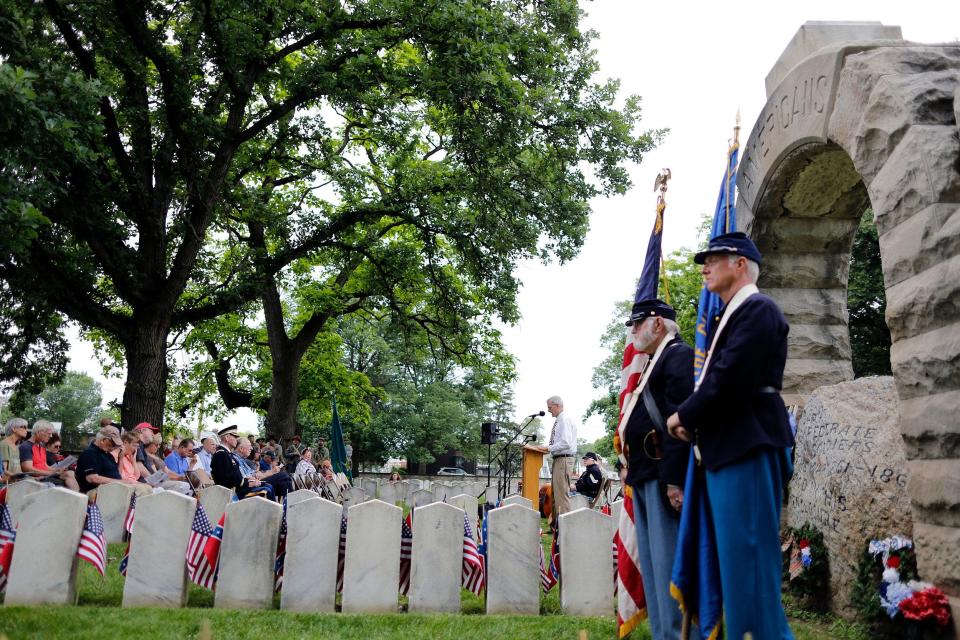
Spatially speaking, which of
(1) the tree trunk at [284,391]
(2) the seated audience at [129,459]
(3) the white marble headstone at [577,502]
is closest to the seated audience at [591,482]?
(3) the white marble headstone at [577,502]

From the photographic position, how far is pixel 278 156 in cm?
1648

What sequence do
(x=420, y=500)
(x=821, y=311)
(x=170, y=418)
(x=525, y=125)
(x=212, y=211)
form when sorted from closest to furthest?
1. (x=821, y=311)
2. (x=420, y=500)
3. (x=525, y=125)
4. (x=212, y=211)
5. (x=170, y=418)

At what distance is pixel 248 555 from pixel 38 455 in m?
6.20

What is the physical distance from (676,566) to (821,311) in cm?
374

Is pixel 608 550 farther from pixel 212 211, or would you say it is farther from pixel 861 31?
pixel 212 211

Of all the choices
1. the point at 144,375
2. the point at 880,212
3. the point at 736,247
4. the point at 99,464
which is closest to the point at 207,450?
the point at 144,375

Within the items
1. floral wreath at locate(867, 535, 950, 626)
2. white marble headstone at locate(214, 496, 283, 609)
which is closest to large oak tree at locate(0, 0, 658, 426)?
white marble headstone at locate(214, 496, 283, 609)

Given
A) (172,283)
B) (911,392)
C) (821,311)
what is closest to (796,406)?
(821,311)

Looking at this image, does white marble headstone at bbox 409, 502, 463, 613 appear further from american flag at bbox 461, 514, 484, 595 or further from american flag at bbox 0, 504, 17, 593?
american flag at bbox 0, 504, 17, 593

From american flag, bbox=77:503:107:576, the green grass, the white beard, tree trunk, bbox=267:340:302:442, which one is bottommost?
the green grass

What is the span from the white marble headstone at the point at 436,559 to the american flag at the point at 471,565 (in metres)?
0.13

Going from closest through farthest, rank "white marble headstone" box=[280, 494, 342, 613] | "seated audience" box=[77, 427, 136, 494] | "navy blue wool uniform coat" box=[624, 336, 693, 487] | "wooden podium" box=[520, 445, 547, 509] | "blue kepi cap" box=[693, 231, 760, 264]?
"blue kepi cap" box=[693, 231, 760, 264]
"navy blue wool uniform coat" box=[624, 336, 693, 487]
"white marble headstone" box=[280, 494, 342, 613]
"seated audience" box=[77, 427, 136, 494]
"wooden podium" box=[520, 445, 547, 509]

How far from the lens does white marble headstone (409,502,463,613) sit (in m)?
5.61

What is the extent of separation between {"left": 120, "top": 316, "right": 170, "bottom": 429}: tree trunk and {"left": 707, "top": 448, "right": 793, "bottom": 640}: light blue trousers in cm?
1193
